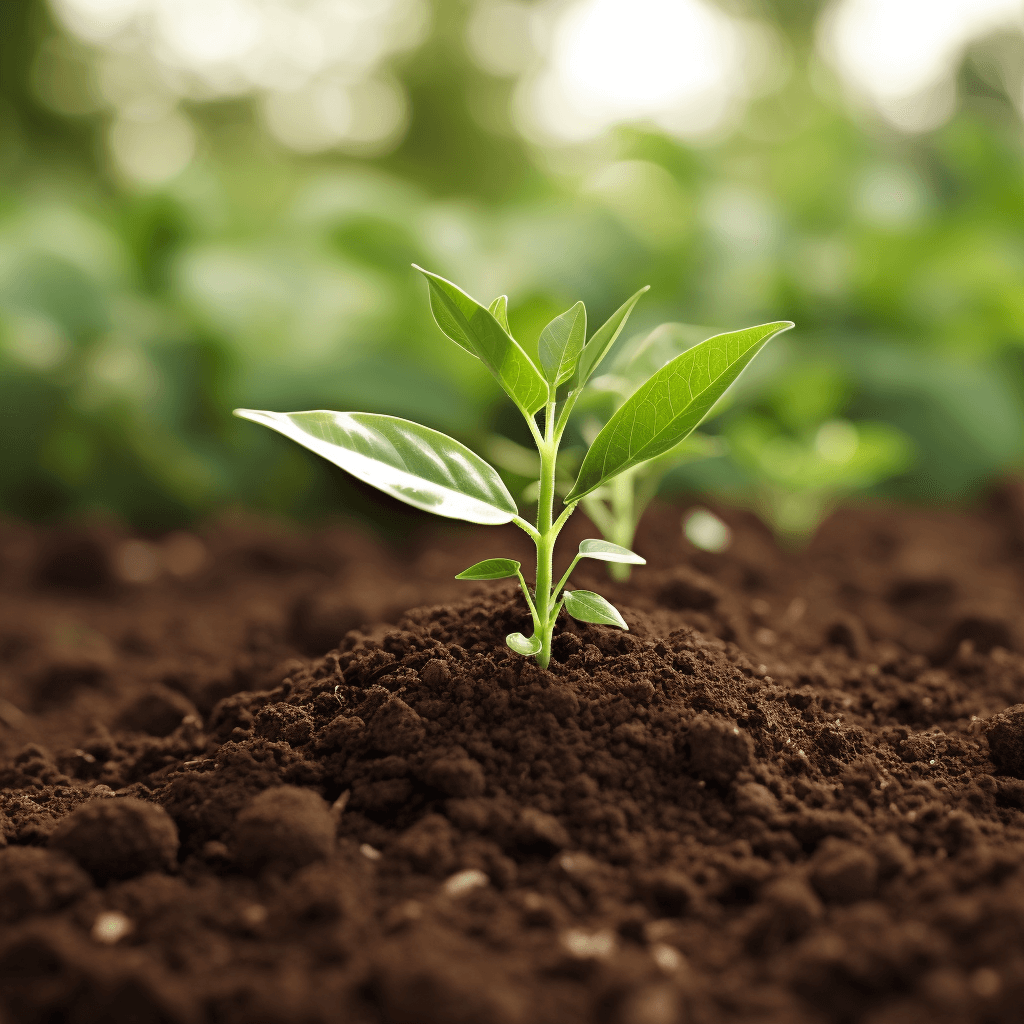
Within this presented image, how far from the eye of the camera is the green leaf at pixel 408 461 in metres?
0.72

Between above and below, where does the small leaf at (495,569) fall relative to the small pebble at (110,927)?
above

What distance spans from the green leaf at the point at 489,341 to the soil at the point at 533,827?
0.23 meters

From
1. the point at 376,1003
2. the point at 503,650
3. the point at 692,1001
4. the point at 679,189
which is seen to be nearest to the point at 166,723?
the point at 503,650

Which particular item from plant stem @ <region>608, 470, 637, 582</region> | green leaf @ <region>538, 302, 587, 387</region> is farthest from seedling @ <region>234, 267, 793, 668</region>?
plant stem @ <region>608, 470, 637, 582</region>

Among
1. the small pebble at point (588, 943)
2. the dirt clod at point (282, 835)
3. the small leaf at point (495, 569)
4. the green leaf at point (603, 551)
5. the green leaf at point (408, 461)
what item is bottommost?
the dirt clod at point (282, 835)

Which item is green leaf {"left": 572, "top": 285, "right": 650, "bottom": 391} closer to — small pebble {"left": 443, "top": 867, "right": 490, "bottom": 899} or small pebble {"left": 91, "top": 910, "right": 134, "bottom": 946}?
small pebble {"left": 443, "top": 867, "right": 490, "bottom": 899}

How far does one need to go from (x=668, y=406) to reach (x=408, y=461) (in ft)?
0.74

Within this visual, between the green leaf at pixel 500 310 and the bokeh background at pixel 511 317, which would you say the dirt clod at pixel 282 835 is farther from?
the bokeh background at pixel 511 317

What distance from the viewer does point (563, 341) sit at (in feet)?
2.56

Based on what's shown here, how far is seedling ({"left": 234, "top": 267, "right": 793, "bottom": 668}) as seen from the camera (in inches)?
29.6

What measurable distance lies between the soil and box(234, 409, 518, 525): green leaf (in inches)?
6.2

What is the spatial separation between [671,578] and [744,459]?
0.56m

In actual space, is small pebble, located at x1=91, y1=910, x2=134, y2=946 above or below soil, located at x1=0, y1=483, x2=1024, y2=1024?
below

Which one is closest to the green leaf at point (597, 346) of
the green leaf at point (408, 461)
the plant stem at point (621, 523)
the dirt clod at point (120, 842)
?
the green leaf at point (408, 461)
